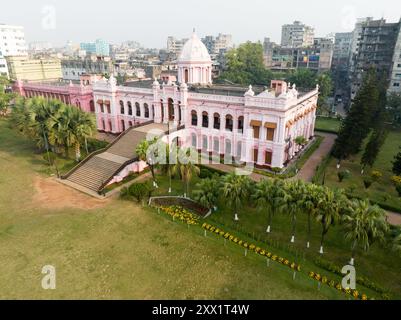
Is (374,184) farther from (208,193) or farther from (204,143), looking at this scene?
(204,143)

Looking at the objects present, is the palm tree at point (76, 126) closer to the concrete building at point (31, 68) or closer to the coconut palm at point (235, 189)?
the coconut palm at point (235, 189)

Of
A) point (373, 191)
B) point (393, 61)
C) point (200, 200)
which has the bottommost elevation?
point (373, 191)

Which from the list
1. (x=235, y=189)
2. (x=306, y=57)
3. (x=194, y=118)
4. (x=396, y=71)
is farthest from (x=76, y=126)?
(x=306, y=57)

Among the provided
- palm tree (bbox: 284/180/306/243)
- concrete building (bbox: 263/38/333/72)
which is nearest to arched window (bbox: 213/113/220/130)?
palm tree (bbox: 284/180/306/243)

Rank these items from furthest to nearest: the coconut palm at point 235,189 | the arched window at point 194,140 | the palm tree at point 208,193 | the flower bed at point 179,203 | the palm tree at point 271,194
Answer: the arched window at point 194,140, the flower bed at point 179,203, the palm tree at point 208,193, the coconut palm at point 235,189, the palm tree at point 271,194

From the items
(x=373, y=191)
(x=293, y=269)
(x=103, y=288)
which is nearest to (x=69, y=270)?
(x=103, y=288)

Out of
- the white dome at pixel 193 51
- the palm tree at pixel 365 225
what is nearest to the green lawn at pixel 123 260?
the palm tree at pixel 365 225
